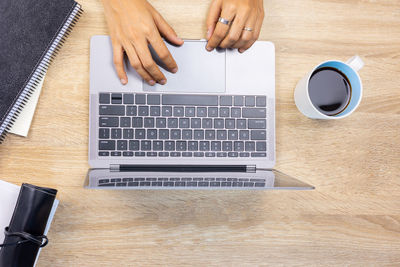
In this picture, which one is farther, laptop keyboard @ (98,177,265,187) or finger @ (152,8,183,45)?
finger @ (152,8,183,45)

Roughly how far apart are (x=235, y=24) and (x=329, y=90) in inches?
10.2

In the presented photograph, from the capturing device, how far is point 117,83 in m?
0.64

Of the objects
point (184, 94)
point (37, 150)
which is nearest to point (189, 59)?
point (184, 94)

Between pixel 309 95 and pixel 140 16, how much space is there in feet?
1.36

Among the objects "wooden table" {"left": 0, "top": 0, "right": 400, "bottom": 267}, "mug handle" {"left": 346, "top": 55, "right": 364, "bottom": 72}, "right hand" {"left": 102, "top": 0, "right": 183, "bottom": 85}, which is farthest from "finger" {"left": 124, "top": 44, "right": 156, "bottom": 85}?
"mug handle" {"left": 346, "top": 55, "right": 364, "bottom": 72}

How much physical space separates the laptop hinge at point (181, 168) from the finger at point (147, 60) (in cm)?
20

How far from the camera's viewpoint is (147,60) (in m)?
0.61

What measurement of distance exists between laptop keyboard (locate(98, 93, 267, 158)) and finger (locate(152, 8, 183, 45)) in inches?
4.8

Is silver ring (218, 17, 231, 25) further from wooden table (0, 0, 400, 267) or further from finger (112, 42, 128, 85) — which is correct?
finger (112, 42, 128, 85)

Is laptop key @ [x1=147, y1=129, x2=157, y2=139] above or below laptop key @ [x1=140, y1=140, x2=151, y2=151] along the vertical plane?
above

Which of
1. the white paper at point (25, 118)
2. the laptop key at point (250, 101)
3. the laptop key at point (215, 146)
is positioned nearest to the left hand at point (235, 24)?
the laptop key at point (250, 101)

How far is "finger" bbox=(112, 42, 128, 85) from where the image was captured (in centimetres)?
63

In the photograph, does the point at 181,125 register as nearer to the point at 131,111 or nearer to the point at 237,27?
the point at 131,111

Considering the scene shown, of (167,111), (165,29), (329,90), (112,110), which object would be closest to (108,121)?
(112,110)
